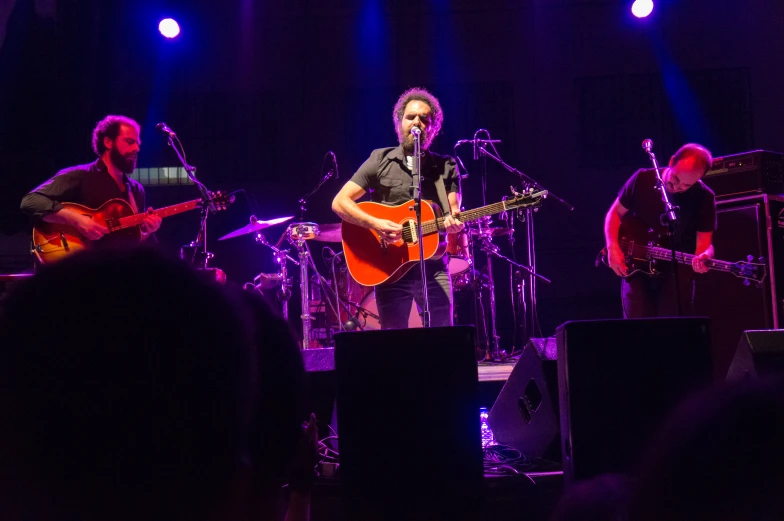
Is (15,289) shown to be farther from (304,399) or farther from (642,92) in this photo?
(642,92)

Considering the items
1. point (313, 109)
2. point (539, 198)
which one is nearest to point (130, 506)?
point (539, 198)

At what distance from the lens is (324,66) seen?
11.2 metres

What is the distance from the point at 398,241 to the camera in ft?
15.0

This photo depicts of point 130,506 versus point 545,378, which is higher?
point 130,506

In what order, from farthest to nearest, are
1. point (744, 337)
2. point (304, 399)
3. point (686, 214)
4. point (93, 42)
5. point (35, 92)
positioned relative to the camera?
point (93, 42) < point (35, 92) < point (686, 214) < point (744, 337) < point (304, 399)

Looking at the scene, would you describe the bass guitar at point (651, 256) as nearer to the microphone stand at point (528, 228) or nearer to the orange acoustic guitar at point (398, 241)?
the microphone stand at point (528, 228)

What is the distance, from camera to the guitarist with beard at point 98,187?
5.38 m

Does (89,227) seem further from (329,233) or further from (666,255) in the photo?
(666,255)

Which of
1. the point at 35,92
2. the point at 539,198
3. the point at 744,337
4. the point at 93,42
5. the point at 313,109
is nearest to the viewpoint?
the point at 744,337

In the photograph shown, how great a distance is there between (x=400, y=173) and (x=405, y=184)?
9 cm

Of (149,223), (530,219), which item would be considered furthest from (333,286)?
(149,223)

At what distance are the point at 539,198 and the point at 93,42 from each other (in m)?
8.72

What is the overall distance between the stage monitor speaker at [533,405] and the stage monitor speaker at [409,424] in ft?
2.47

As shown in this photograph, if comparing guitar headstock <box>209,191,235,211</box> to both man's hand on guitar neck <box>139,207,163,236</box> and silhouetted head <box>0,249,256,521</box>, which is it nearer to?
man's hand on guitar neck <box>139,207,163,236</box>
